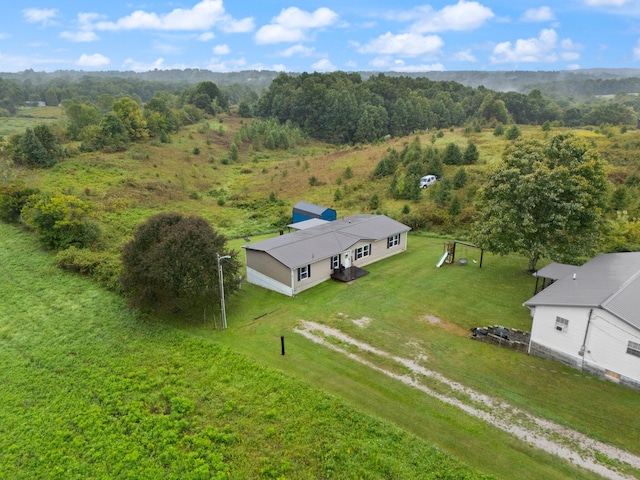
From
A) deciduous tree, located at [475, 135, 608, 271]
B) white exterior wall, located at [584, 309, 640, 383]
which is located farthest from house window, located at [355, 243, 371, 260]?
white exterior wall, located at [584, 309, 640, 383]

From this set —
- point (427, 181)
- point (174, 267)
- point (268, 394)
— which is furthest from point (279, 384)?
point (427, 181)

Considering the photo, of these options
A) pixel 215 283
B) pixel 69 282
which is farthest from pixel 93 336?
pixel 69 282

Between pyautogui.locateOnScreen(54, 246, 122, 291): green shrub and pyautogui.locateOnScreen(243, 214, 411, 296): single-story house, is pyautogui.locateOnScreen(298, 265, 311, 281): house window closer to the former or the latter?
pyautogui.locateOnScreen(243, 214, 411, 296): single-story house

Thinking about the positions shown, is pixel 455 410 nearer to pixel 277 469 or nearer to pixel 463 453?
pixel 463 453

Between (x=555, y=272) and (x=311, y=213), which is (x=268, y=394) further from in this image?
(x=311, y=213)

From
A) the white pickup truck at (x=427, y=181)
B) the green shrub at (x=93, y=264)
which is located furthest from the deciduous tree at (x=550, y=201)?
the green shrub at (x=93, y=264)

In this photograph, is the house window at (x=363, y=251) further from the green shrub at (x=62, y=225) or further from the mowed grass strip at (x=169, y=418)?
the green shrub at (x=62, y=225)
